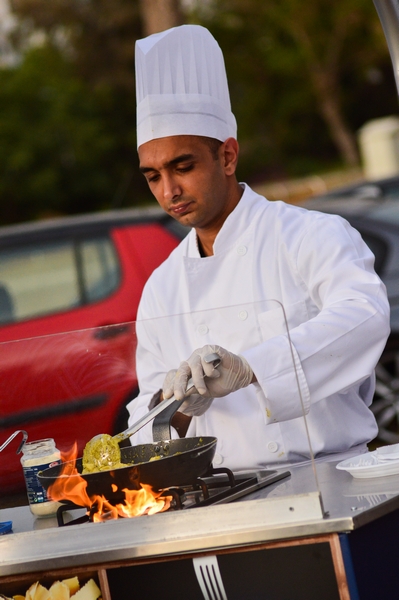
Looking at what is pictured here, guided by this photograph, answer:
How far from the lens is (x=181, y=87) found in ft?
7.73

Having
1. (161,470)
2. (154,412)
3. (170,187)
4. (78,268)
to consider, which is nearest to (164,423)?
(154,412)

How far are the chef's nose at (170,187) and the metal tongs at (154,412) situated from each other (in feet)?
1.85

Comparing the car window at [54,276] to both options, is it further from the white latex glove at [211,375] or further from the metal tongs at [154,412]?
the white latex glove at [211,375]

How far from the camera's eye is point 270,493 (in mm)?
1841

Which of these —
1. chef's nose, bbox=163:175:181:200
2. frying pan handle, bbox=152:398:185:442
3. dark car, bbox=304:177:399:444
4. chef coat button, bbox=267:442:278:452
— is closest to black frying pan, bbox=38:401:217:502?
frying pan handle, bbox=152:398:185:442

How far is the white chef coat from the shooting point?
6.39 feet

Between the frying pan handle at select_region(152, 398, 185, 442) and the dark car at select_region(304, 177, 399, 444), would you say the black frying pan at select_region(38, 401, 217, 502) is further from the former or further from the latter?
the dark car at select_region(304, 177, 399, 444)

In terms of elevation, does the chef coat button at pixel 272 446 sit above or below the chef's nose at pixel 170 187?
below

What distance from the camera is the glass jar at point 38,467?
205 cm

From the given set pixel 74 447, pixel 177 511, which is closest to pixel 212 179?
pixel 74 447

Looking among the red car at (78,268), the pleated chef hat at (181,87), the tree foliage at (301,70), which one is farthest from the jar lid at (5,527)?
the tree foliage at (301,70)

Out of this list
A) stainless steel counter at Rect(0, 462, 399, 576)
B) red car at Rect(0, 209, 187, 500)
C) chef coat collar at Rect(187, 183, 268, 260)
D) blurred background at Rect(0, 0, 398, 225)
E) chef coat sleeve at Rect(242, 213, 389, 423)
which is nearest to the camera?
stainless steel counter at Rect(0, 462, 399, 576)

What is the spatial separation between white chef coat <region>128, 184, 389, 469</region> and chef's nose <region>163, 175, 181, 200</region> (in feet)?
0.64

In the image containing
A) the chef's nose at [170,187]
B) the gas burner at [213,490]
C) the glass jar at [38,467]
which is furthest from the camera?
the chef's nose at [170,187]
